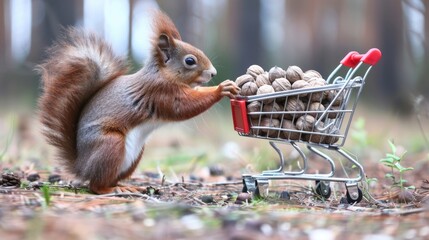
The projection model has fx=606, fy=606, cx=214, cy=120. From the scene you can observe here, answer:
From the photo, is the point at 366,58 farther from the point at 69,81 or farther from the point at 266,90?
the point at 69,81

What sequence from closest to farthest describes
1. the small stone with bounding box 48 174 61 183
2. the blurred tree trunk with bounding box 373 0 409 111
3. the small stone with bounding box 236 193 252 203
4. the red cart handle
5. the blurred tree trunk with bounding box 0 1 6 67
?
the small stone with bounding box 236 193 252 203 → the red cart handle → the small stone with bounding box 48 174 61 183 → the blurred tree trunk with bounding box 0 1 6 67 → the blurred tree trunk with bounding box 373 0 409 111

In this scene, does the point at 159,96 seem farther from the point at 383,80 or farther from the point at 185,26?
the point at 383,80

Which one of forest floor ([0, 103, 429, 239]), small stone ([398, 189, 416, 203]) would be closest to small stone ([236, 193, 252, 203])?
forest floor ([0, 103, 429, 239])

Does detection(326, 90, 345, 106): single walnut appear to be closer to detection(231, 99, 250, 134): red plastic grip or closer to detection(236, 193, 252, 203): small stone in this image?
detection(231, 99, 250, 134): red plastic grip

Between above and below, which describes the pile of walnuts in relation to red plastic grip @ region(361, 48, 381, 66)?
below

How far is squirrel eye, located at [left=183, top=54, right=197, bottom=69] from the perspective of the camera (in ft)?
9.08

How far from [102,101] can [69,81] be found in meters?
0.16

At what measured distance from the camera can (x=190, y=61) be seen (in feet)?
9.09

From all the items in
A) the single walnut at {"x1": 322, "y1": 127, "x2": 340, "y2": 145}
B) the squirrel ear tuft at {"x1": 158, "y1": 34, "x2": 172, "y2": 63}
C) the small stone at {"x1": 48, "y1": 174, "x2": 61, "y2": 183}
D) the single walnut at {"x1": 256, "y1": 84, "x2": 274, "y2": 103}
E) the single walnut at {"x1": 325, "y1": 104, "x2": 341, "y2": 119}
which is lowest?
the small stone at {"x1": 48, "y1": 174, "x2": 61, "y2": 183}

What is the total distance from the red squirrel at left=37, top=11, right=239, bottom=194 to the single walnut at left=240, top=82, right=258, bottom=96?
30 mm

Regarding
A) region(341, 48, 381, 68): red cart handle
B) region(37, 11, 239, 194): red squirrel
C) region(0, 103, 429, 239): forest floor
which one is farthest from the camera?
region(37, 11, 239, 194): red squirrel

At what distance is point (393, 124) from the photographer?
625 centimetres

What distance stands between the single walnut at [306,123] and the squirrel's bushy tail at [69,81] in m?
0.90

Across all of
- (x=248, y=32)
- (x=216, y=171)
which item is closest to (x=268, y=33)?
(x=248, y=32)
